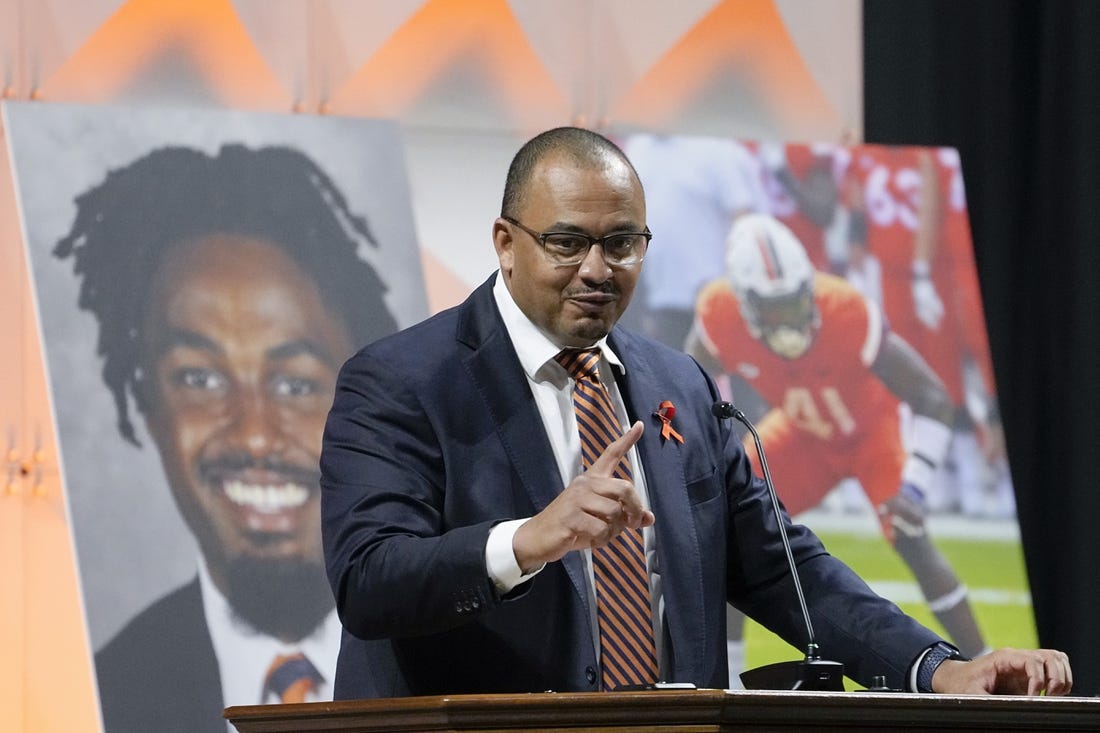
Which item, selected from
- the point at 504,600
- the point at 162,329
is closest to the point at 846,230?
the point at 162,329

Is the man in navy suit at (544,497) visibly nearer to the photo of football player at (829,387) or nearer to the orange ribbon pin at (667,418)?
the orange ribbon pin at (667,418)

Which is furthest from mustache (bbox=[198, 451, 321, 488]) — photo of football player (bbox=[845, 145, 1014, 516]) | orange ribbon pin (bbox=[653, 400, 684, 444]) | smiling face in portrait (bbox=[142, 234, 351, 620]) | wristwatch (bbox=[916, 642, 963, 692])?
wristwatch (bbox=[916, 642, 963, 692])

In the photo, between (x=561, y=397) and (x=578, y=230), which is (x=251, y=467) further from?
(x=578, y=230)

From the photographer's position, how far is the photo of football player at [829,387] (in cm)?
424

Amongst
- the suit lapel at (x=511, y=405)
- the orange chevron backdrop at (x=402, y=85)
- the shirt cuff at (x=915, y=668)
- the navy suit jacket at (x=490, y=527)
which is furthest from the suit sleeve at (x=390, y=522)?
the orange chevron backdrop at (x=402, y=85)

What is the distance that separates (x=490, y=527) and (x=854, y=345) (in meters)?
2.27

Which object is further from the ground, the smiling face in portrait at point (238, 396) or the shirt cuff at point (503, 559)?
the smiling face in portrait at point (238, 396)

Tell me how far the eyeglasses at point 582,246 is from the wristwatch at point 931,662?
74cm

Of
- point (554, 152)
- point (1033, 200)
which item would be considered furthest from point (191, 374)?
point (1033, 200)

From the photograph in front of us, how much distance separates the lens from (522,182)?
268cm

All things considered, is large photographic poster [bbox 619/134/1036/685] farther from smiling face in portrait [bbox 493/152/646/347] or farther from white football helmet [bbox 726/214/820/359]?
smiling face in portrait [bbox 493/152/646/347]

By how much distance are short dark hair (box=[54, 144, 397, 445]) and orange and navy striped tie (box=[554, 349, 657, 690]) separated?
4.77 feet

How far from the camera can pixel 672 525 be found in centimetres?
263

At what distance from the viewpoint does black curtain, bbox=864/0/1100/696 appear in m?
4.96
